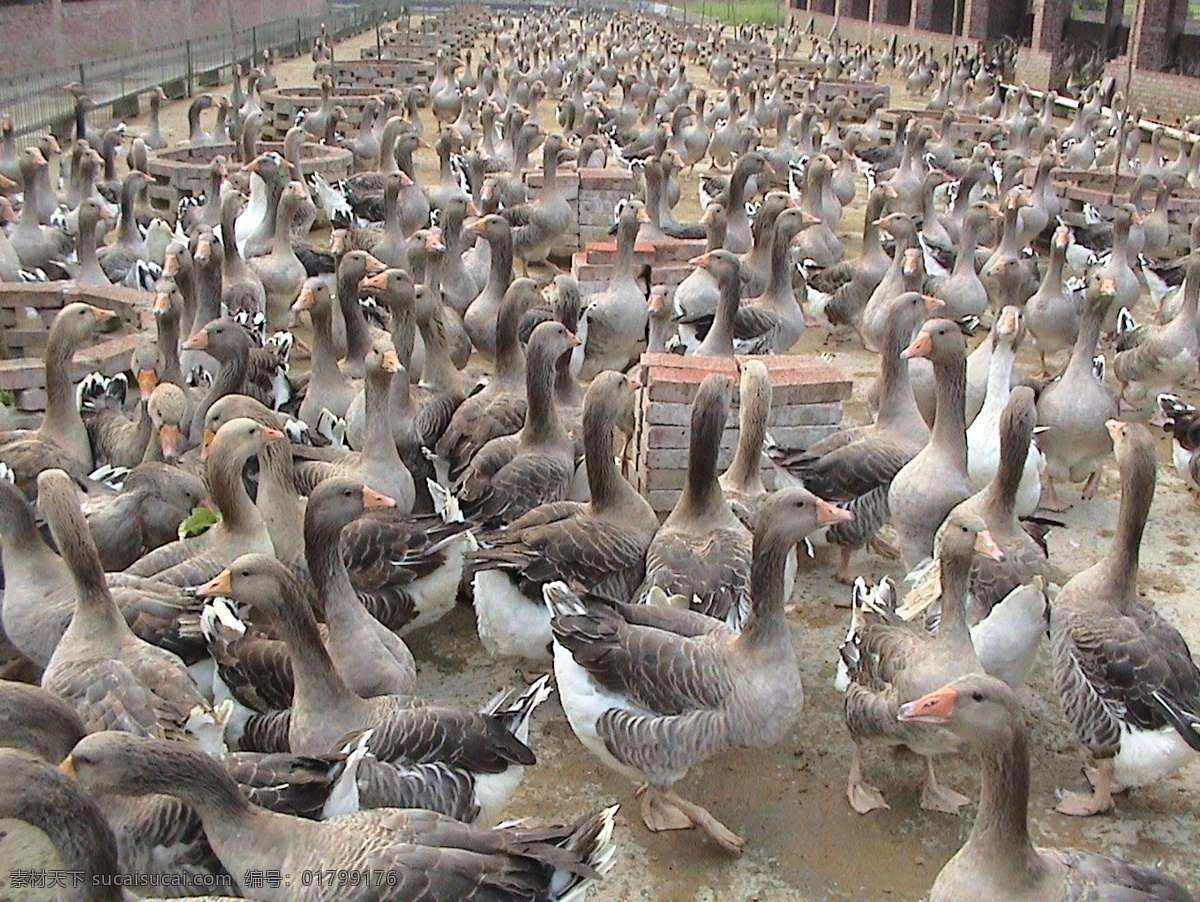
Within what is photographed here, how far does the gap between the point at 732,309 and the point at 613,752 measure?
4.46 m

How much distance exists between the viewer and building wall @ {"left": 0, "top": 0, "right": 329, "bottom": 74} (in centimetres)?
2520

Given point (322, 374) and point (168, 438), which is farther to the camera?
point (322, 374)

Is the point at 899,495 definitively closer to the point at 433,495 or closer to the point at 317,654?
the point at 433,495

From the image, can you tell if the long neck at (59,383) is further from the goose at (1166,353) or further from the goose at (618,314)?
the goose at (1166,353)

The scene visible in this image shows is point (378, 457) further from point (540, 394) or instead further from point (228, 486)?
point (228, 486)

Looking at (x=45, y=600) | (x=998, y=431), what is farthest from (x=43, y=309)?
(x=998, y=431)

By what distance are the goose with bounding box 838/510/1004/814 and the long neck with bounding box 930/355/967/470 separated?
3.72 ft

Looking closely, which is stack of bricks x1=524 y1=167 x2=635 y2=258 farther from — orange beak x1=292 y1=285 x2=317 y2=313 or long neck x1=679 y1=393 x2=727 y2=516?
long neck x1=679 y1=393 x2=727 y2=516

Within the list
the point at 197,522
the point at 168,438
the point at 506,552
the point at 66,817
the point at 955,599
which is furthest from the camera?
the point at 168,438

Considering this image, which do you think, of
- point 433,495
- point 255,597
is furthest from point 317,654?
point 433,495

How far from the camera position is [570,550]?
19.3ft

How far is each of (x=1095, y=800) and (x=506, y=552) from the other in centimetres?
294

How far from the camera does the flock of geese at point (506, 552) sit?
388cm

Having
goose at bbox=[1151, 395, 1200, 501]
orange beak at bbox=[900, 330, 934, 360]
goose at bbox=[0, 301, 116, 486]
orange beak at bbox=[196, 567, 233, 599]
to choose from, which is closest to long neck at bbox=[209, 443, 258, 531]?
orange beak at bbox=[196, 567, 233, 599]
